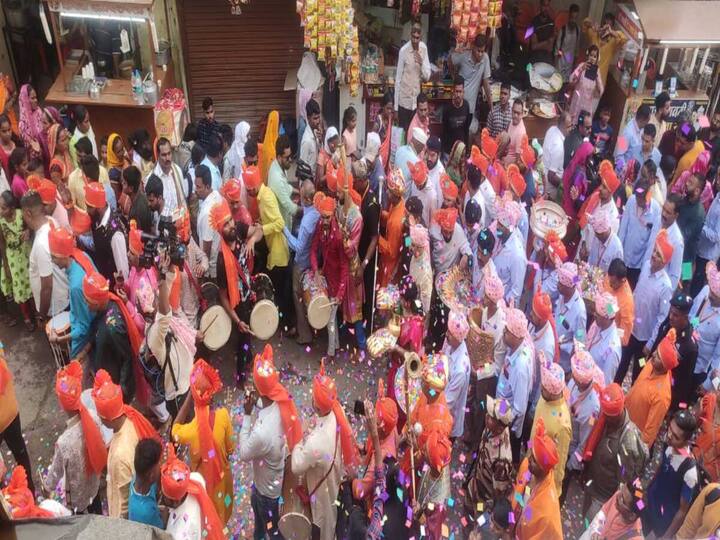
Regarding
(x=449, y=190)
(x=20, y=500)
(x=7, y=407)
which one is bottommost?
(x=7, y=407)

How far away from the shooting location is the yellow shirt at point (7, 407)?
5.59 meters

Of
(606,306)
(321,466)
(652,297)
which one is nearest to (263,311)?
(321,466)

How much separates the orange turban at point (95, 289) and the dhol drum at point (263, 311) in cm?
129

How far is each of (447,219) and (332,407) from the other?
2587mm

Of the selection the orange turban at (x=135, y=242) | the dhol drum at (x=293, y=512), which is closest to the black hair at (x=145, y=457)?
the dhol drum at (x=293, y=512)

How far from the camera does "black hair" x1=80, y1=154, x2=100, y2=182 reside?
23.9 ft

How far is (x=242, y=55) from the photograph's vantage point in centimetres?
1073

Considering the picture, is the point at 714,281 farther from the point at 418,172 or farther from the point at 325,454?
the point at 325,454

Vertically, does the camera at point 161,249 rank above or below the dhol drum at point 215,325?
above

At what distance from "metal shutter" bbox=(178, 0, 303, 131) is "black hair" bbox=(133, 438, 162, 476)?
7201 millimetres

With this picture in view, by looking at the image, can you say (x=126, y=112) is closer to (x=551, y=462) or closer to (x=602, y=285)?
(x=602, y=285)

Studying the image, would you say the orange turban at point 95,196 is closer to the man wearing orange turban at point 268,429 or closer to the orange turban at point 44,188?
the orange turban at point 44,188

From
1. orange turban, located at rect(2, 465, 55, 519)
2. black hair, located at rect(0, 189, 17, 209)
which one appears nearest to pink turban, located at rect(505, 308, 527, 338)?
Answer: orange turban, located at rect(2, 465, 55, 519)

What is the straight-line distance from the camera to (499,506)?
4.61 meters
